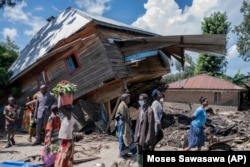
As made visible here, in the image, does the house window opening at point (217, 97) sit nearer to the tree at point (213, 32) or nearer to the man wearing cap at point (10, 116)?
the tree at point (213, 32)

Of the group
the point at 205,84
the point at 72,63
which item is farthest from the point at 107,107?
the point at 205,84

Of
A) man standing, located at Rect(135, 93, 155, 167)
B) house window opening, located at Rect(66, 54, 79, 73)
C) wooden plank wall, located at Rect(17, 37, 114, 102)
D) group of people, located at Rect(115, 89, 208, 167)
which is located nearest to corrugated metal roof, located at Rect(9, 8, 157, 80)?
wooden plank wall, located at Rect(17, 37, 114, 102)

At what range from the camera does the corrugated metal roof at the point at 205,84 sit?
30.5 metres

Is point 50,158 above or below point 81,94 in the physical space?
below

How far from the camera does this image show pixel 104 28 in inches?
539

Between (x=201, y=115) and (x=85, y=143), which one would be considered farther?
(x=85, y=143)

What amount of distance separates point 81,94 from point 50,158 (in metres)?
7.19

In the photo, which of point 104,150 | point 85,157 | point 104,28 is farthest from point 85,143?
point 104,28

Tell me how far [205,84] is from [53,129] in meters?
26.6

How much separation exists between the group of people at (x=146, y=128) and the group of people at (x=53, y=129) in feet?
5.05

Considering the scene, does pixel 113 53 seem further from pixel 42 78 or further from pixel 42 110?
pixel 42 110

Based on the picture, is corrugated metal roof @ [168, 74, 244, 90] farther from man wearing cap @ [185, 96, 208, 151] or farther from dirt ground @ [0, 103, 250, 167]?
man wearing cap @ [185, 96, 208, 151]

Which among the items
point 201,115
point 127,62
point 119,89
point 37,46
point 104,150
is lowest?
point 104,150

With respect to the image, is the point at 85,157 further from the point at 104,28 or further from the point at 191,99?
the point at 191,99
